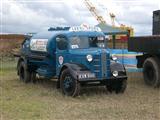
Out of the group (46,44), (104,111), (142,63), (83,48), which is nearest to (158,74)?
(142,63)

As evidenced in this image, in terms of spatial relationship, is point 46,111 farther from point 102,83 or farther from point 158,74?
point 158,74

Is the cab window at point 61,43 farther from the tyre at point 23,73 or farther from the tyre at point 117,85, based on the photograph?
the tyre at point 23,73

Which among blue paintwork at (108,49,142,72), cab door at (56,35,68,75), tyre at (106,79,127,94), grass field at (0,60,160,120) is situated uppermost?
cab door at (56,35,68,75)

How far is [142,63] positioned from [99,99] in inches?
173

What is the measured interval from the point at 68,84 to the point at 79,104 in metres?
1.81

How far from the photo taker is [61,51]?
1525 centimetres

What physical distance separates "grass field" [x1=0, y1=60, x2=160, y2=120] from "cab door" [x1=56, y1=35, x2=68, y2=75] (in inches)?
35.9

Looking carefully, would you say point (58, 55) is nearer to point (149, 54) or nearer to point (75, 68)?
point (75, 68)

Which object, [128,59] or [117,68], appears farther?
[128,59]

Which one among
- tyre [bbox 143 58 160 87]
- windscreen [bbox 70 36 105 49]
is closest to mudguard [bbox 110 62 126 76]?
windscreen [bbox 70 36 105 49]

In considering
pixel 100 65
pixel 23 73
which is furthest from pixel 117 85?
pixel 23 73

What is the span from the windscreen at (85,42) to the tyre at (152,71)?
2050 millimetres

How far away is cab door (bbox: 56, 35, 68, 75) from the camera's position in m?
15.1

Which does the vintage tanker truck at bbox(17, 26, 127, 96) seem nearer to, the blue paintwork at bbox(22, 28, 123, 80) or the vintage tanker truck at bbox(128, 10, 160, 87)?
the blue paintwork at bbox(22, 28, 123, 80)
